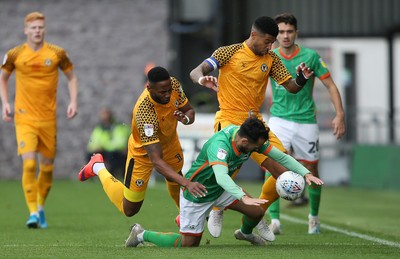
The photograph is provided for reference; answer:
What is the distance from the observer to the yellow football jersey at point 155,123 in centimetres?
1125

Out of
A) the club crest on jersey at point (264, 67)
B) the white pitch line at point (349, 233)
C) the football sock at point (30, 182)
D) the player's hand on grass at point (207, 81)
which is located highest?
the player's hand on grass at point (207, 81)

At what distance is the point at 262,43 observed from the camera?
11.8 metres

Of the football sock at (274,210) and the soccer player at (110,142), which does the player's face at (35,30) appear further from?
the soccer player at (110,142)

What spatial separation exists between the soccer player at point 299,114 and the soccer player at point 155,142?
6.65ft

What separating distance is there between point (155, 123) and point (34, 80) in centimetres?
377

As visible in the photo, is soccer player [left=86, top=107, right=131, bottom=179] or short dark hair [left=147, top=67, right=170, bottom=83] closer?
short dark hair [left=147, top=67, right=170, bottom=83]

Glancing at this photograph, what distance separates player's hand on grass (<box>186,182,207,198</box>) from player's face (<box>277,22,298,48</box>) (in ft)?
11.0

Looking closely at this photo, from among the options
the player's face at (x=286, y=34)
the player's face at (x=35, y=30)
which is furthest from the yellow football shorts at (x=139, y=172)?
the player's face at (x=35, y=30)

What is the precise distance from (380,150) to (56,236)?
A: 539 inches

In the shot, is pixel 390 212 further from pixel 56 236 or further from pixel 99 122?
pixel 99 122

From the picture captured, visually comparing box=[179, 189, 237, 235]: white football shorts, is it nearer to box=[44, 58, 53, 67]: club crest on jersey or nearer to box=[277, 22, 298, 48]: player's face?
box=[277, 22, 298, 48]: player's face

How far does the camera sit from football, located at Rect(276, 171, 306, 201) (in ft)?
34.5

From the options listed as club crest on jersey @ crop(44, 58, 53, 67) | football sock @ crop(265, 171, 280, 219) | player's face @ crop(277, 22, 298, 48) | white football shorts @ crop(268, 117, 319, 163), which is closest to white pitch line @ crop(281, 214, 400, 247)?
football sock @ crop(265, 171, 280, 219)

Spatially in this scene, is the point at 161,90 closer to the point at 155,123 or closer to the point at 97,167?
the point at 155,123
